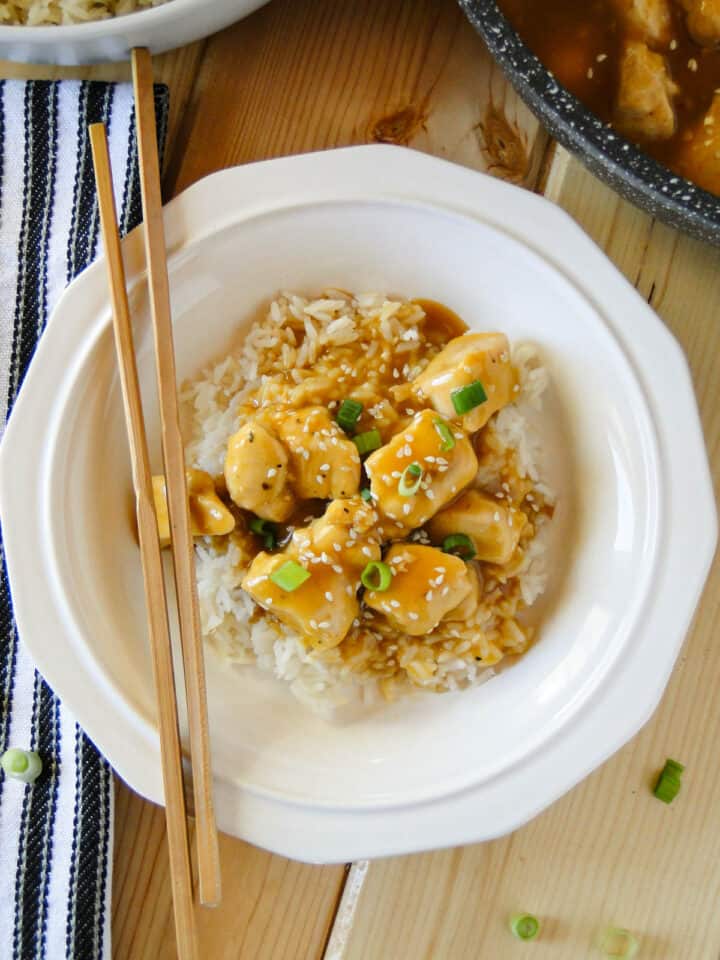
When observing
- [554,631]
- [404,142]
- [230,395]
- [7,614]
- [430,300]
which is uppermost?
[404,142]

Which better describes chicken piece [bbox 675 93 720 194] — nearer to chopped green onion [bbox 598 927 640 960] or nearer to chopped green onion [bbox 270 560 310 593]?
chopped green onion [bbox 270 560 310 593]

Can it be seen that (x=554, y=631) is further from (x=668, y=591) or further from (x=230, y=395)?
(x=230, y=395)

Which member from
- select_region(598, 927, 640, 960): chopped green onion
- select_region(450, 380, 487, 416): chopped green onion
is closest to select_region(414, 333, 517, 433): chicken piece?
select_region(450, 380, 487, 416): chopped green onion

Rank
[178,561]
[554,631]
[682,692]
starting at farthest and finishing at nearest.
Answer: [682,692] < [554,631] < [178,561]

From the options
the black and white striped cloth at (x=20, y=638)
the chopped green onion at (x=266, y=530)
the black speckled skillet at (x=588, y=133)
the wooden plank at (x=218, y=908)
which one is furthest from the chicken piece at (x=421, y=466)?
the wooden plank at (x=218, y=908)

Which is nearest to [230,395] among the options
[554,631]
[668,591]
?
[554,631]

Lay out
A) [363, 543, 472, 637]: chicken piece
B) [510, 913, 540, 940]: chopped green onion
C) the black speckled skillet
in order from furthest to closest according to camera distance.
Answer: [510, 913, 540, 940]: chopped green onion < [363, 543, 472, 637]: chicken piece < the black speckled skillet
